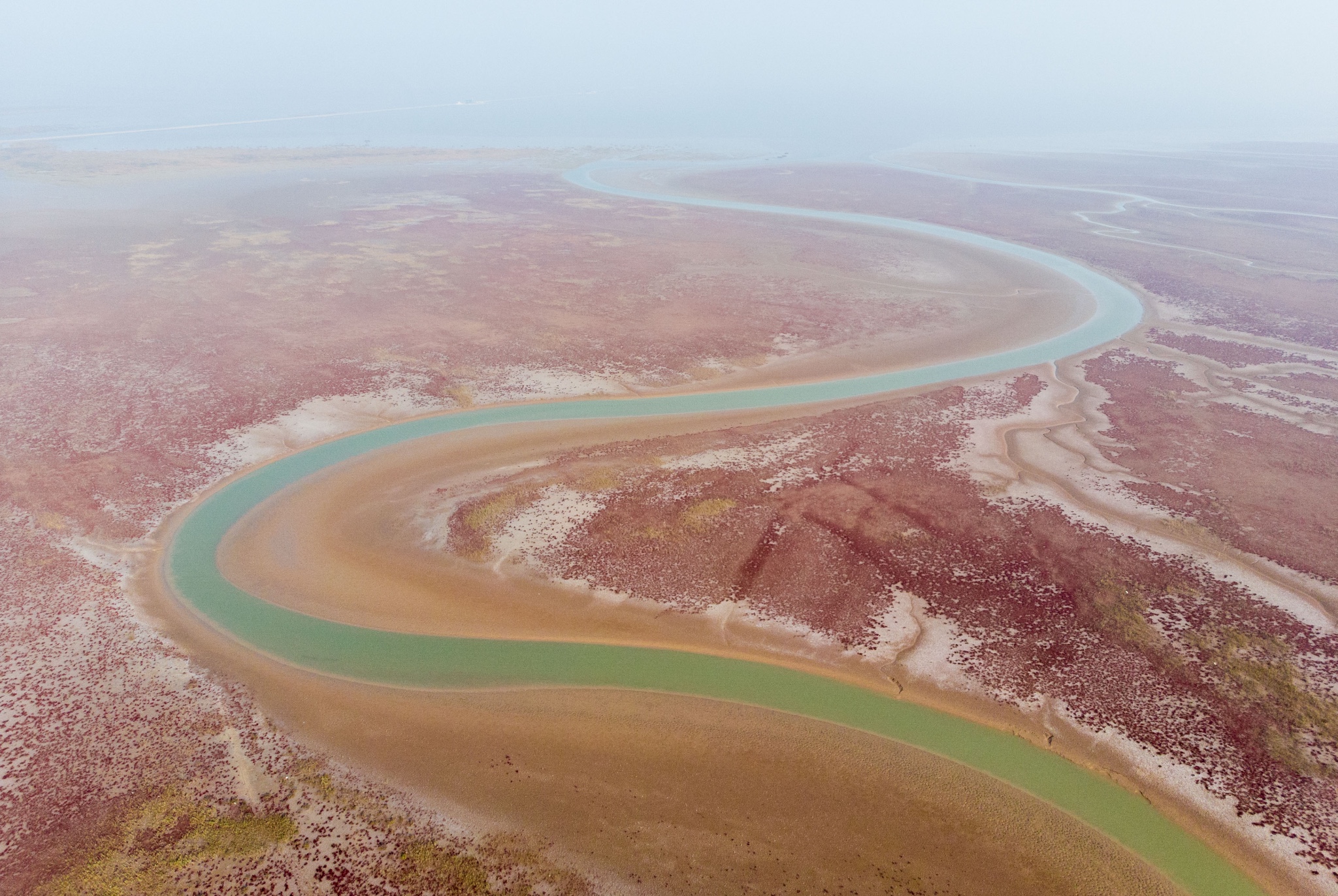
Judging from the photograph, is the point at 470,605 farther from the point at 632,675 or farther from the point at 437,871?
the point at 437,871

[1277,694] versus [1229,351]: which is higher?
[1229,351]

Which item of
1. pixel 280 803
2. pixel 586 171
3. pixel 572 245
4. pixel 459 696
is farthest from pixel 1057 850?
pixel 586 171

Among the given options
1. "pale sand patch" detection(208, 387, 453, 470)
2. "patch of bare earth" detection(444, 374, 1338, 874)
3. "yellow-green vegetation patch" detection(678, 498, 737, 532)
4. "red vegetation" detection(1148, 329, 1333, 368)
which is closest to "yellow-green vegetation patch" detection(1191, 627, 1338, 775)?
"patch of bare earth" detection(444, 374, 1338, 874)

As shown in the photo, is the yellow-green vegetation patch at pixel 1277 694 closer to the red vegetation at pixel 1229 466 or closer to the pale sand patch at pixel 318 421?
the red vegetation at pixel 1229 466

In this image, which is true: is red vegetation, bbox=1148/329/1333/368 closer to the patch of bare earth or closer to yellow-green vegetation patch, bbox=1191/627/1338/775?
the patch of bare earth

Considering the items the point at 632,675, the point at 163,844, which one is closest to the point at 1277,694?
the point at 632,675
